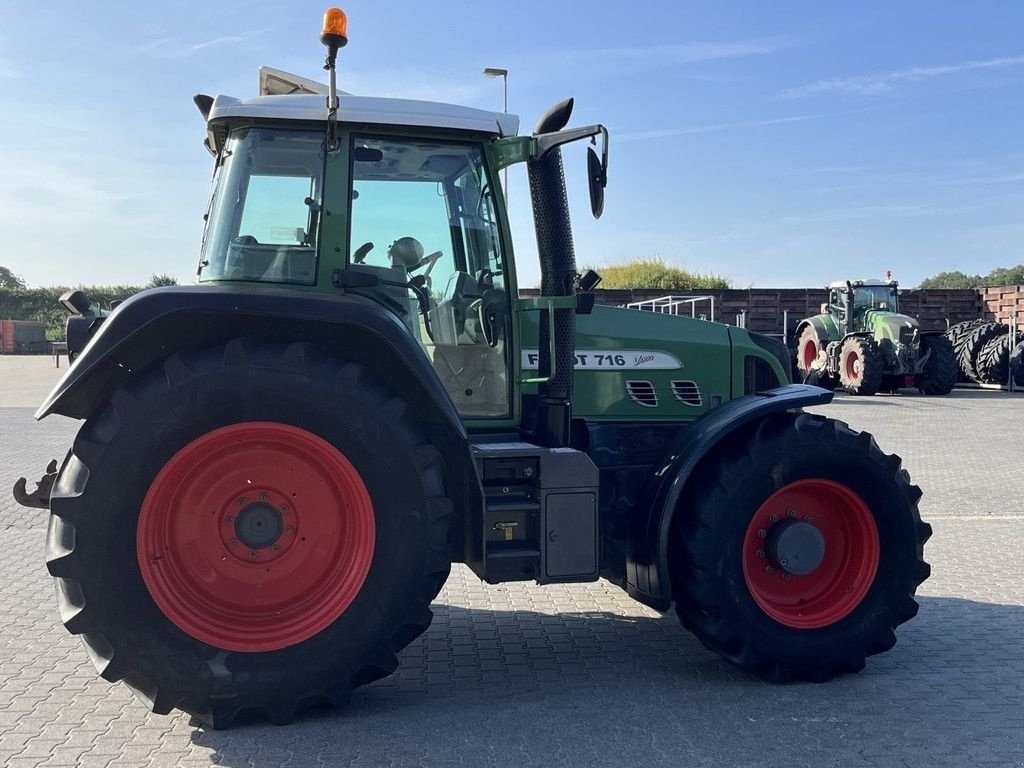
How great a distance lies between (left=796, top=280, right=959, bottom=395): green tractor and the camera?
72.0 feet

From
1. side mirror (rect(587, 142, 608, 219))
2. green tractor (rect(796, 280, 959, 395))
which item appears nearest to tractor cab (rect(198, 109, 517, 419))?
side mirror (rect(587, 142, 608, 219))

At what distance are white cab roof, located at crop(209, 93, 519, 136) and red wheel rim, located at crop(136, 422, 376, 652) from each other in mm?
1376

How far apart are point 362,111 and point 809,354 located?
2205cm

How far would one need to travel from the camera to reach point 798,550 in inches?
179

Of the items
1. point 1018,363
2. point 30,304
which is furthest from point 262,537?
point 30,304

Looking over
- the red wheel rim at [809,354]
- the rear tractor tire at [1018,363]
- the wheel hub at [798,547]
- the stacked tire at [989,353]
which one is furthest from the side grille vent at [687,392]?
the rear tractor tire at [1018,363]

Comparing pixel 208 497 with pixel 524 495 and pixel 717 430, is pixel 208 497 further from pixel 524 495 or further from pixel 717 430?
pixel 717 430

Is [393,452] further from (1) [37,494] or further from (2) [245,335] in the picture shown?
(1) [37,494]

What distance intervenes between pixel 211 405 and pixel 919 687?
337cm

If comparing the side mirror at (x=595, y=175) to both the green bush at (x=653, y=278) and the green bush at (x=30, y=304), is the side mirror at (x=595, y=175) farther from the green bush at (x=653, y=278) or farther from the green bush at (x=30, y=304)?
the green bush at (x=30, y=304)

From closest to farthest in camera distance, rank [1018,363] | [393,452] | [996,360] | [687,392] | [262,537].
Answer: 1. [393,452]
2. [262,537]
3. [687,392]
4. [1018,363]
5. [996,360]

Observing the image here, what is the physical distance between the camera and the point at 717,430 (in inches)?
177

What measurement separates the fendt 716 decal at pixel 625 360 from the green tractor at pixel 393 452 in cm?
1

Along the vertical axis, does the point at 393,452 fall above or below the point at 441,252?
below
